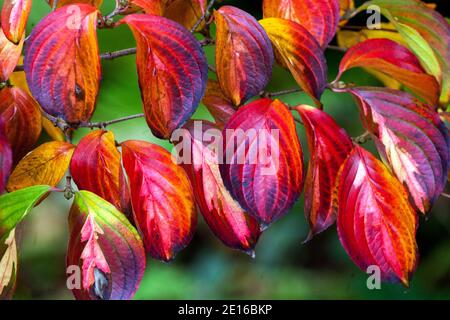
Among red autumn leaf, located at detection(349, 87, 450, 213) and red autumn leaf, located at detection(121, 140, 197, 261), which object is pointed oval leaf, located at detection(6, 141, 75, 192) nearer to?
red autumn leaf, located at detection(121, 140, 197, 261)

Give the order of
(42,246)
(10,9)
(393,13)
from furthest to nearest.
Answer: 1. (42,246)
2. (393,13)
3. (10,9)

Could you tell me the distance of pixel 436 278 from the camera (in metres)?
0.86

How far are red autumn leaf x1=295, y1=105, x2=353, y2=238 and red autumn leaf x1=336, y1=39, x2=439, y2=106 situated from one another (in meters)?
0.09

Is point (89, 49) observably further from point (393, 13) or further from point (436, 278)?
point (436, 278)

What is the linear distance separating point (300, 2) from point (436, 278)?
20.1 inches

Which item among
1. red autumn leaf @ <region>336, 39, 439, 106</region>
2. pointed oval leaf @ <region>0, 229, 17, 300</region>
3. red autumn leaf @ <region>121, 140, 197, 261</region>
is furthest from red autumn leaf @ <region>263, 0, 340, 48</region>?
pointed oval leaf @ <region>0, 229, 17, 300</region>

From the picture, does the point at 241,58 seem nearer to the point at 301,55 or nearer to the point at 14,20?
the point at 301,55

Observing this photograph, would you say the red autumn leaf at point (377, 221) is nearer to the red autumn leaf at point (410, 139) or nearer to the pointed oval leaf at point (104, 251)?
the red autumn leaf at point (410, 139)

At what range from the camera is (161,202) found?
44cm

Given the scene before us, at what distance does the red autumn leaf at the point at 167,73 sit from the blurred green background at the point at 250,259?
0.30 meters

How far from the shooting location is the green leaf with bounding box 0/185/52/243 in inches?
16.8
